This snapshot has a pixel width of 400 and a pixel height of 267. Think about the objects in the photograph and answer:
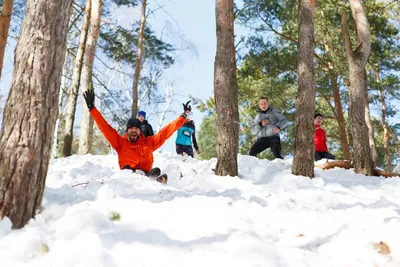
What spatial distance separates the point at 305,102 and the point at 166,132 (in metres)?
2.20

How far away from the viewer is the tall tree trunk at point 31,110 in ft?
7.84

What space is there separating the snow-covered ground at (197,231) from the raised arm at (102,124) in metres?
1.36

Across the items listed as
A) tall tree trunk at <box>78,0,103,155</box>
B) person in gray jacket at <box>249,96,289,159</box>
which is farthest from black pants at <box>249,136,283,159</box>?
tall tree trunk at <box>78,0,103,155</box>

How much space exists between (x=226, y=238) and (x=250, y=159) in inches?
196

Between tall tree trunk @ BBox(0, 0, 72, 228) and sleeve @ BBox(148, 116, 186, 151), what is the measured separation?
108 inches

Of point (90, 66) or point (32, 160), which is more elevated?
point (90, 66)

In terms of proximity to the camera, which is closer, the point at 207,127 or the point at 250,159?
the point at 250,159

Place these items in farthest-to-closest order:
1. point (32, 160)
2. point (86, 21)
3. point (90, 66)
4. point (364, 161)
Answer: point (86, 21), point (90, 66), point (364, 161), point (32, 160)

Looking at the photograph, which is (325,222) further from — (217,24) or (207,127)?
(207,127)

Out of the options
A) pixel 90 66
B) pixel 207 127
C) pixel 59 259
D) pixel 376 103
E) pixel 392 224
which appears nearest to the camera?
pixel 59 259

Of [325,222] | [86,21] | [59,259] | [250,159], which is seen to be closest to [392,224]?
[325,222]

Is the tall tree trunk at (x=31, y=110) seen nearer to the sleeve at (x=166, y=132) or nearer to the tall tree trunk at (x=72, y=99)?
the sleeve at (x=166, y=132)

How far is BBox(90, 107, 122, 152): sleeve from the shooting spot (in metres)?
4.72

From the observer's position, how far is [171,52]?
15.4 meters
